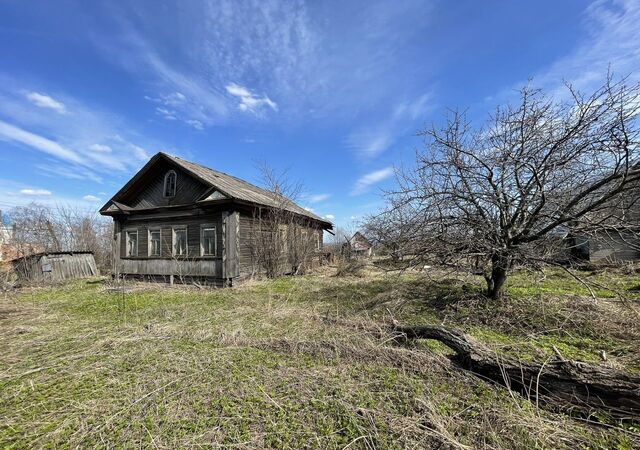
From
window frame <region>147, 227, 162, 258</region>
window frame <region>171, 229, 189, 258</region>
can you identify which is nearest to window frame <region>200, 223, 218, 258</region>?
window frame <region>171, 229, 189, 258</region>

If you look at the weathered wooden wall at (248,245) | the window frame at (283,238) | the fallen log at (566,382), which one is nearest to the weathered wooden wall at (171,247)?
the weathered wooden wall at (248,245)

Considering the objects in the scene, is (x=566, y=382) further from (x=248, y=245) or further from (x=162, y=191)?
(x=162, y=191)

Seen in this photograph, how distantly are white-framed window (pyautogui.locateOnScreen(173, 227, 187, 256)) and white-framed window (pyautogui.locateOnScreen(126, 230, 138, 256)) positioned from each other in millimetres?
2774

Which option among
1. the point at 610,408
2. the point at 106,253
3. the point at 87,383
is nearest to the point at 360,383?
the point at 610,408

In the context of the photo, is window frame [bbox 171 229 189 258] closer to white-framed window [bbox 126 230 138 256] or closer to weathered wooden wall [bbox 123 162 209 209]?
weathered wooden wall [bbox 123 162 209 209]

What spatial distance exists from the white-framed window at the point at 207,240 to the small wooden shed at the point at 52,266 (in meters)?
9.33

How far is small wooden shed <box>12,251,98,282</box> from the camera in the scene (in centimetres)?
1430

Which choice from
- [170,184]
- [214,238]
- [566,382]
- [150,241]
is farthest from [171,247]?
[566,382]

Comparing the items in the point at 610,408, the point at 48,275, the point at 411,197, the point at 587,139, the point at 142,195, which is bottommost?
the point at 610,408

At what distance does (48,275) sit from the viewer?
14.7m

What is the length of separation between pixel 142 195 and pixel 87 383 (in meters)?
12.4

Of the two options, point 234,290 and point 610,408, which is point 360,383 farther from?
point 234,290

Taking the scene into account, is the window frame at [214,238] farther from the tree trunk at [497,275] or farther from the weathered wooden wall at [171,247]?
the tree trunk at [497,275]

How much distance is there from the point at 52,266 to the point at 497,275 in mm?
20138
